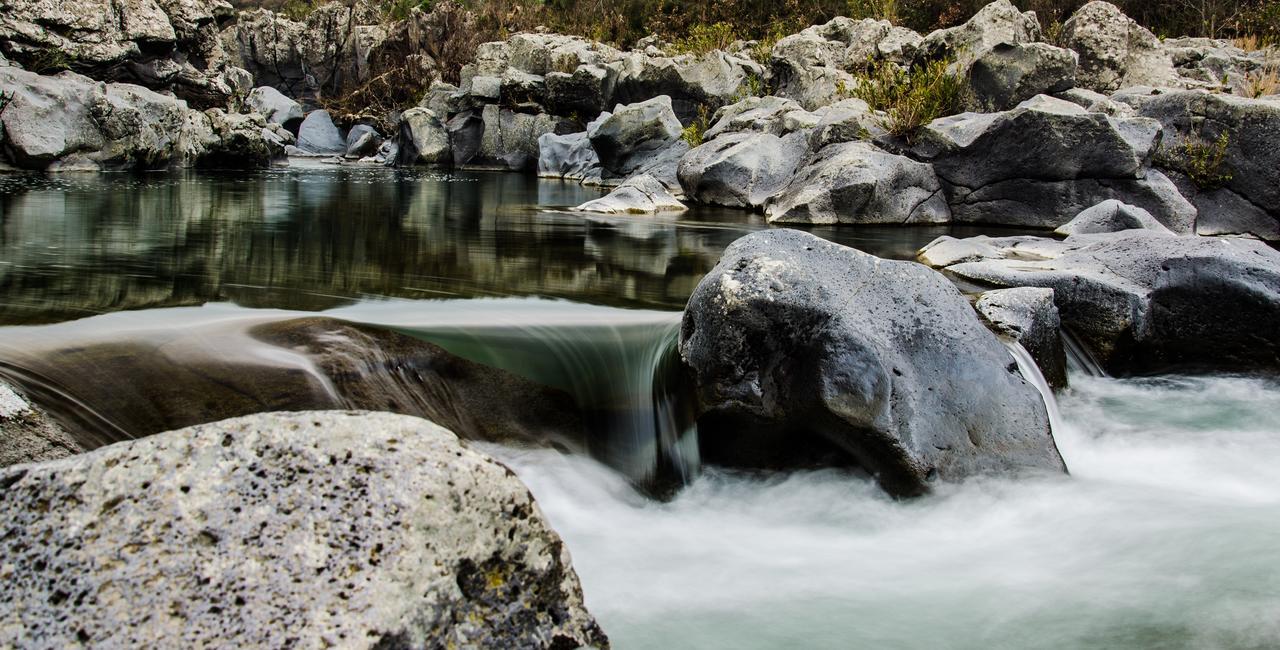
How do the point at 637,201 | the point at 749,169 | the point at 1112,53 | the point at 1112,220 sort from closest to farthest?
the point at 1112,220 → the point at 637,201 → the point at 749,169 → the point at 1112,53

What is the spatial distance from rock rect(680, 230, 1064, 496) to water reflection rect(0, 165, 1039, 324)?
152 cm

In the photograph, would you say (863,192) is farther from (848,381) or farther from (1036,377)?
(848,381)

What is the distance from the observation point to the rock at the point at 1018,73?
498 inches

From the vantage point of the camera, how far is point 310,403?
372cm

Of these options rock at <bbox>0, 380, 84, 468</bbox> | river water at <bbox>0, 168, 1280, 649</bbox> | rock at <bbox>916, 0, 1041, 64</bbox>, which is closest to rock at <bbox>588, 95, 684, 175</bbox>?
rock at <bbox>916, 0, 1041, 64</bbox>

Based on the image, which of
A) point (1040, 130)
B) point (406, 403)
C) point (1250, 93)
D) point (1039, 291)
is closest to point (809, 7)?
point (1250, 93)

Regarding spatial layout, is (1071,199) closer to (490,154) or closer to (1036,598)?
(1036,598)

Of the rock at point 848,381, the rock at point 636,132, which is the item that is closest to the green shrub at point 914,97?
the rock at point 636,132

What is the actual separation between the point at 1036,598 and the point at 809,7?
3092cm

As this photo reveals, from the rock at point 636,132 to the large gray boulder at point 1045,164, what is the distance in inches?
278

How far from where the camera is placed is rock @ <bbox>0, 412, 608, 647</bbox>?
175 centimetres

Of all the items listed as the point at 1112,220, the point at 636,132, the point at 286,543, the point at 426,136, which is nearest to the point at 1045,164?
the point at 1112,220

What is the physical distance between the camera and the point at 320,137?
33281mm

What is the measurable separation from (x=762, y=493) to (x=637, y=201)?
9.32m
